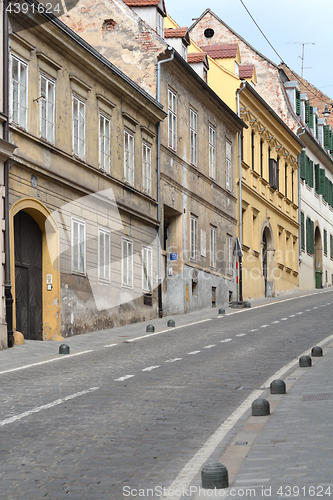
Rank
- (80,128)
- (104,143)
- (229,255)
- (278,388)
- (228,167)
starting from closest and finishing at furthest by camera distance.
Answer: (278,388), (80,128), (104,143), (229,255), (228,167)

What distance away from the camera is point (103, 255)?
22.0 metres

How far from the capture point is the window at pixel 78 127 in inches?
813

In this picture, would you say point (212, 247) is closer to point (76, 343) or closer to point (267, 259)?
point (267, 259)

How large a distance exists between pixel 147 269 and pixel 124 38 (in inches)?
307

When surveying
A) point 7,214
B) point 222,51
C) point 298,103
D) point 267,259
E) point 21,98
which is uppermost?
point 222,51

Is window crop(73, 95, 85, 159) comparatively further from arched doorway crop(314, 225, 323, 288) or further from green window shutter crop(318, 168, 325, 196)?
green window shutter crop(318, 168, 325, 196)

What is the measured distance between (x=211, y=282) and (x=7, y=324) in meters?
15.6

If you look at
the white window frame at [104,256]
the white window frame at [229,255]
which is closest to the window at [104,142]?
the white window frame at [104,256]

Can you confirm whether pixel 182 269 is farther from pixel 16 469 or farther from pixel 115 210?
pixel 16 469

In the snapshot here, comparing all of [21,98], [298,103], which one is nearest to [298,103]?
[298,103]

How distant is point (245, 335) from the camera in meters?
18.8

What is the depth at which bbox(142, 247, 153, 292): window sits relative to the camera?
2525cm

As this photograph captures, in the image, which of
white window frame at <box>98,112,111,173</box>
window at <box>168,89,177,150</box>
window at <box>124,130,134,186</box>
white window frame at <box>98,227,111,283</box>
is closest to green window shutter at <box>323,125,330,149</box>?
window at <box>168,89,177,150</box>

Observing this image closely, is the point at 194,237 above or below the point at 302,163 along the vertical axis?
below
